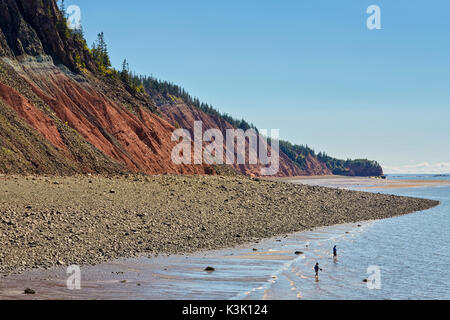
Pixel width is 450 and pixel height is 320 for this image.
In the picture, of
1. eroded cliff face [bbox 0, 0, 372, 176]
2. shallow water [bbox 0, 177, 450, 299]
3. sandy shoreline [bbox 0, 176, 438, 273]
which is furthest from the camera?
eroded cliff face [bbox 0, 0, 372, 176]

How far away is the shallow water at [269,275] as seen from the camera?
62.3 feet

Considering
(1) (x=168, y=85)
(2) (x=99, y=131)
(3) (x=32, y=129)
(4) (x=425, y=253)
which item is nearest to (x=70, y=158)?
(3) (x=32, y=129)

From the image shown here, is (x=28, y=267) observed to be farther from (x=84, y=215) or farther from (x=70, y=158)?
(x=70, y=158)

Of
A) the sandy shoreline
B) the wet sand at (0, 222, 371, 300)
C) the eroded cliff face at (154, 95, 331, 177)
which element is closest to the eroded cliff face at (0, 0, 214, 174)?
the sandy shoreline

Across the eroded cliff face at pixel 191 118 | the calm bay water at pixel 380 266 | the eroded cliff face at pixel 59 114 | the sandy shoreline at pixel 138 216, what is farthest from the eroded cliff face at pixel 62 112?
the eroded cliff face at pixel 191 118

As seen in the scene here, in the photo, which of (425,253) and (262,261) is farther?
(425,253)

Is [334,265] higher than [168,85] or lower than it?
lower

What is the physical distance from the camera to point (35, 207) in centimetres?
3012

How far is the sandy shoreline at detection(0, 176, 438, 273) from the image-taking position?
25.2 metres

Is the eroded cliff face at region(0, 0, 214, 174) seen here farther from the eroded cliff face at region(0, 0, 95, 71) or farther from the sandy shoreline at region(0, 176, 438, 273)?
the sandy shoreline at region(0, 176, 438, 273)

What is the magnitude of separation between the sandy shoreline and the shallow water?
223 cm

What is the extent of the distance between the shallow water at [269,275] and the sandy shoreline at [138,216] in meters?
2.23

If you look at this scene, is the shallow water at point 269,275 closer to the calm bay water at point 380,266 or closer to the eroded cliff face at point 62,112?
the calm bay water at point 380,266
